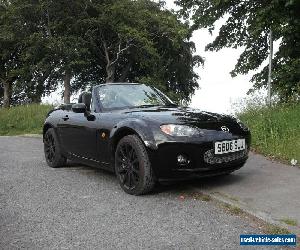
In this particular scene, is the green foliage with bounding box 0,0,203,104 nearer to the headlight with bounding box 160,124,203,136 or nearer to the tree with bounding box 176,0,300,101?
the tree with bounding box 176,0,300,101

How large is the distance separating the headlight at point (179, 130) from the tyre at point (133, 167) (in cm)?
36

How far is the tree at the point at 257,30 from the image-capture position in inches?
544

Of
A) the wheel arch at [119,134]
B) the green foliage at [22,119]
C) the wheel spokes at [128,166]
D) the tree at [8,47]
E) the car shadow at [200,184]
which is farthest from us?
the tree at [8,47]

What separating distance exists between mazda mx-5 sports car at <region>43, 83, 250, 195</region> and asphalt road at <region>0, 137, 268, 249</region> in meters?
0.35

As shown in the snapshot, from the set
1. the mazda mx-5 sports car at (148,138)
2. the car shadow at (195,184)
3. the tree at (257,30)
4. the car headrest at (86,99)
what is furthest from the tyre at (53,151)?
the tree at (257,30)

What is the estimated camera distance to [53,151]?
7.87 metres

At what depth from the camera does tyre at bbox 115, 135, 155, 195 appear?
5.43 meters

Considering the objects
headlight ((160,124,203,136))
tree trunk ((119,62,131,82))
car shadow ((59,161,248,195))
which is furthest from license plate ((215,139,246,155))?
tree trunk ((119,62,131,82))

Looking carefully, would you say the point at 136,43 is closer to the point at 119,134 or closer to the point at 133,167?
the point at 119,134

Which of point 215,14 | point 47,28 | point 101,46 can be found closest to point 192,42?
point 101,46

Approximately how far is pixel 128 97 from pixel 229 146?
1.88 m

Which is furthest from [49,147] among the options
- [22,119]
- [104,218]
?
[22,119]

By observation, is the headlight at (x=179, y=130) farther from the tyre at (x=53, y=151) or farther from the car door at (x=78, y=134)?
the tyre at (x=53, y=151)

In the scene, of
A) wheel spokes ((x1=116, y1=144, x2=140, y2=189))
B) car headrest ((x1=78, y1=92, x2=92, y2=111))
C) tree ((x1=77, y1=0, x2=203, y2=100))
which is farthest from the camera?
tree ((x1=77, y1=0, x2=203, y2=100))
